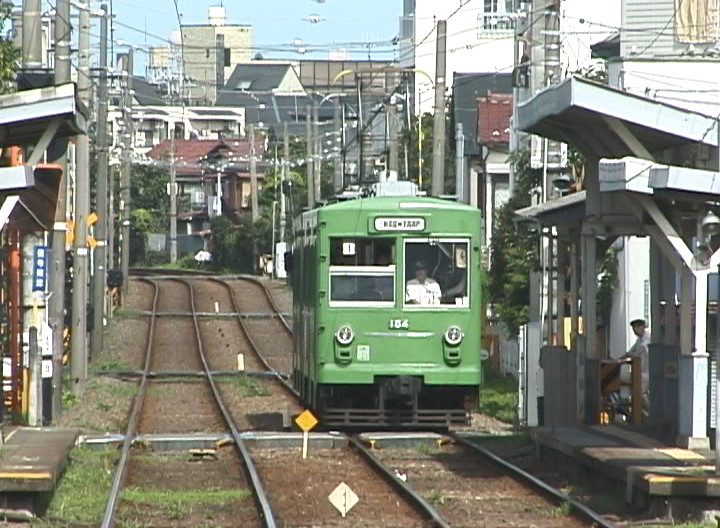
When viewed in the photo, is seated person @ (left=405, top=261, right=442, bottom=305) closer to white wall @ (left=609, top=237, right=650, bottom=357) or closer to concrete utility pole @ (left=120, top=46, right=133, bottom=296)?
white wall @ (left=609, top=237, right=650, bottom=357)

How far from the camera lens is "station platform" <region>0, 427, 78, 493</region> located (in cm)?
1257

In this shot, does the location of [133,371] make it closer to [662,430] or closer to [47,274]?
[47,274]

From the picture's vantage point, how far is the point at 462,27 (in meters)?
79.6

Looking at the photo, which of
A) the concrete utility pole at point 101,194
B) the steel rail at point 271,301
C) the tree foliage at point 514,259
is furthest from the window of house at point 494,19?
the tree foliage at point 514,259

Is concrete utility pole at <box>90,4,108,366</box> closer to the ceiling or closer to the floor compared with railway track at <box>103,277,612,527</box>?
closer to the ceiling

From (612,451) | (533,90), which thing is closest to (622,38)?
(533,90)

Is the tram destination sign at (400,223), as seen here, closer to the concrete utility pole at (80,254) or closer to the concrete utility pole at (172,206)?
the concrete utility pole at (80,254)

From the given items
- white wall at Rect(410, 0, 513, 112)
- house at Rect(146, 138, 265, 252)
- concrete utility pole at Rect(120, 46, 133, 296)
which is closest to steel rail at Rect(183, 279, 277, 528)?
concrete utility pole at Rect(120, 46, 133, 296)

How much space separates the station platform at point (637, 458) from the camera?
12305mm

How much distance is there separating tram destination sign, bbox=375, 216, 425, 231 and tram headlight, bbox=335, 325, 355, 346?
1.15 meters

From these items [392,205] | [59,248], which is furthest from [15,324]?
[392,205]

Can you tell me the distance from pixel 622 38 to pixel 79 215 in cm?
1018

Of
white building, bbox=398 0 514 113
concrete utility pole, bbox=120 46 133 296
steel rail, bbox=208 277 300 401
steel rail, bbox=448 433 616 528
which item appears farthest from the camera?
white building, bbox=398 0 514 113

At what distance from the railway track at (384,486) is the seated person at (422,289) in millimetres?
1480
